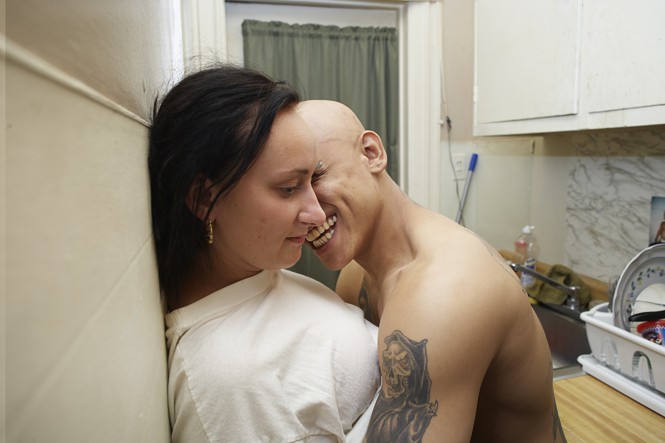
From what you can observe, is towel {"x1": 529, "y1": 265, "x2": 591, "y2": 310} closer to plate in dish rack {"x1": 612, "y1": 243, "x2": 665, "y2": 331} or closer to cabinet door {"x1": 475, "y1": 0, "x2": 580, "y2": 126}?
plate in dish rack {"x1": 612, "y1": 243, "x2": 665, "y2": 331}

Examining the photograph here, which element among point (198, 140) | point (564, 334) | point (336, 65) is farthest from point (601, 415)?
point (336, 65)

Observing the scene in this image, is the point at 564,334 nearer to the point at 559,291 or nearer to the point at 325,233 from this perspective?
the point at 559,291

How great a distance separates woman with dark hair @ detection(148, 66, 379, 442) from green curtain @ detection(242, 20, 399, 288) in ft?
5.25

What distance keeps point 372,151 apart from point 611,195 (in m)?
1.26

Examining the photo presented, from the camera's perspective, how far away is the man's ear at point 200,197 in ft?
2.34

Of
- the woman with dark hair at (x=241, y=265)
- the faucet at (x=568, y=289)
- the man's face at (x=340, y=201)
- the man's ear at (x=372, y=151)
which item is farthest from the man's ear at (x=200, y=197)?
the faucet at (x=568, y=289)

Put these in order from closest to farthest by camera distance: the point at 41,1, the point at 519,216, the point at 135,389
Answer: the point at 41,1, the point at 135,389, the point at 519,216

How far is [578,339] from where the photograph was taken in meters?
1.80

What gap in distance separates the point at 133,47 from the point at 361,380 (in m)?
0.63

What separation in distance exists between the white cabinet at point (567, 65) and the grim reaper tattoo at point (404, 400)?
999 mm

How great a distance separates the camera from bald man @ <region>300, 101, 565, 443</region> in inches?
28.8

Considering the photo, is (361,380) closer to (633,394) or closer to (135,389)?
(135,389)

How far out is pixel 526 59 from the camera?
66.5 inches

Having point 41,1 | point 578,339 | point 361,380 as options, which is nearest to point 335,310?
point 361,380
